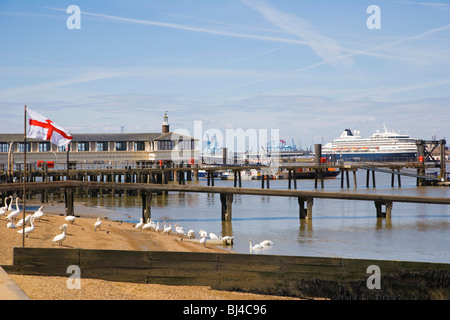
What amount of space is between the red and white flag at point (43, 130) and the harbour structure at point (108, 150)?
44652 mm

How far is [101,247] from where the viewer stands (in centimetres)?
1916

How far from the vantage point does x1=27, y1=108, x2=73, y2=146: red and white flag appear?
1725cm

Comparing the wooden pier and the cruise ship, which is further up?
the cruise ship

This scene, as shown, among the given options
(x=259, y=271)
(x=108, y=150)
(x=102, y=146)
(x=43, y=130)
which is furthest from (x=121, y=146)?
(x=259, y=271)

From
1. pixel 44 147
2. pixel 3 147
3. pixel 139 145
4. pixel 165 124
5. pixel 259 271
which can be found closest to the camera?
pixel 259 271

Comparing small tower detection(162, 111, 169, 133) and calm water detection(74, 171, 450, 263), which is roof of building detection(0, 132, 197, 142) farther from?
calm water detection(74, 171, 450, 263)

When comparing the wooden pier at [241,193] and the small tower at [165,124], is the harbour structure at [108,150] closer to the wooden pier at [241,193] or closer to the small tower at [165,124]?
the small tower at [165,124]

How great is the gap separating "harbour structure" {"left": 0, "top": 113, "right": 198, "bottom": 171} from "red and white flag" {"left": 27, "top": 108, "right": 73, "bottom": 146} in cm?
4465

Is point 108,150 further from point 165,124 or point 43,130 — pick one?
point 43,130

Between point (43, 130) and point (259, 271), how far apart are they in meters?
10.0

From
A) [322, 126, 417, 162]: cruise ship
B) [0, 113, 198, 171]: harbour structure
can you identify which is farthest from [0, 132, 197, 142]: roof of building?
[322, 126, 417, 162]: cruise ship

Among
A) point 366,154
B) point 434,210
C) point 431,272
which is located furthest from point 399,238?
point 366,154

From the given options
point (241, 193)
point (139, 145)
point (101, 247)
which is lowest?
point (101, 247)
